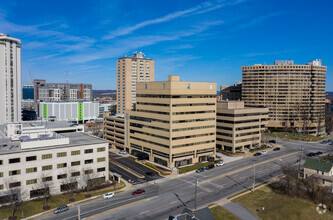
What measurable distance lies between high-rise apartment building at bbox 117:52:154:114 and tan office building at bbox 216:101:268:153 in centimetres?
8663

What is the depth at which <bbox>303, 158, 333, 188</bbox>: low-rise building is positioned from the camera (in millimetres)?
72875

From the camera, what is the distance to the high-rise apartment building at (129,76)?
19025 centimetres

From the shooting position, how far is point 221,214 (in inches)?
2312

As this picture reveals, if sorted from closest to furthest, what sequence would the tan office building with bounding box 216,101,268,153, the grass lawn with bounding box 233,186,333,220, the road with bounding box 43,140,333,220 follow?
the grass lawn with bounding box 233,186,333,220
the road with bounding box 43,140,333,220
the tan office building with bounding box 216,101,268,153

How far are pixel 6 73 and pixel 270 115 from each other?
165 m

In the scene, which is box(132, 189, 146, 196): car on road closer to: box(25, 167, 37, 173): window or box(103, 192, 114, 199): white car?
box(103, 192, 114, 199): white car

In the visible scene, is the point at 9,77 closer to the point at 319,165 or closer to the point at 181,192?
the point at 181,192

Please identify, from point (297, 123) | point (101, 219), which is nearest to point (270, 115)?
point (297, 123)

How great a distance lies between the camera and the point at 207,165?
316ft

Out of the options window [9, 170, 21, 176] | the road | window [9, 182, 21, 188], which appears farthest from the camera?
window [9, 170, 21, 176]

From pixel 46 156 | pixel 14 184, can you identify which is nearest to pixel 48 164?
pixel 46 156

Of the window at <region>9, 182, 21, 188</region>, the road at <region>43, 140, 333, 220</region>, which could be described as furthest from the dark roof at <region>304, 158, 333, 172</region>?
the window at <region>9, 182, 21, 188</region>

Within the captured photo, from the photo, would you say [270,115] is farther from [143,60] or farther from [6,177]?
[6,177]

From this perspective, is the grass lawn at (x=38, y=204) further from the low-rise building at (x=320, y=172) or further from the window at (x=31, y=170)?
the low-rise building at (x=320, y=172)
